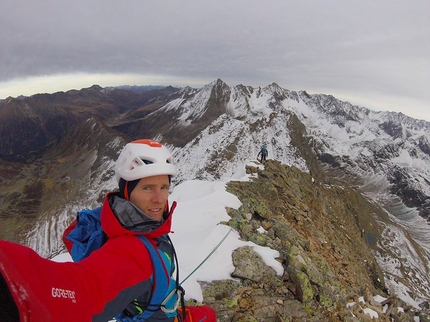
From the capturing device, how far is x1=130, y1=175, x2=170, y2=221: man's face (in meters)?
3.55

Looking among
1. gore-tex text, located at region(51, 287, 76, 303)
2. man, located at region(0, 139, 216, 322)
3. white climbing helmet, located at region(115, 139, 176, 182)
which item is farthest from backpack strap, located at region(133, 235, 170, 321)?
gore-tex text, located at region(51, 287, 76, 303)

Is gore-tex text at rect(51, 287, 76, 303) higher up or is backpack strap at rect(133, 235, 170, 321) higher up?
gore-tex text at rect(51, 287, 76, 303)

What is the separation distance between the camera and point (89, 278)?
7.10 ft

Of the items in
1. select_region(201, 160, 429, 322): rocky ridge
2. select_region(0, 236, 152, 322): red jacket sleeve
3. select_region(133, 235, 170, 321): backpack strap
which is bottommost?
select_region(201, 160, 429, 322): rocky ridge

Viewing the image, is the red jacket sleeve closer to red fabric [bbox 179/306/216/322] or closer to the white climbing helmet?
the white climbing helmet

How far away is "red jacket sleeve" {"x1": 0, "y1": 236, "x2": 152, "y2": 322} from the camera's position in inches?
54.9

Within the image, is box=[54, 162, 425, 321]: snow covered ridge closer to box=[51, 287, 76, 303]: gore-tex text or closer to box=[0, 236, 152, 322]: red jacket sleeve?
box=[0, 236, 152, 322]: red jacket sleeve

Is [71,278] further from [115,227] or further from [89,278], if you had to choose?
[115,227]

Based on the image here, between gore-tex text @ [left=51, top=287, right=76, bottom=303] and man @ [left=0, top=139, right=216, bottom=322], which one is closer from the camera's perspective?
man @ [left=0, top=139, right=216, bottom=322]

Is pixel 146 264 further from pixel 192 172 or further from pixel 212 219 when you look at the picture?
pixel 192 172

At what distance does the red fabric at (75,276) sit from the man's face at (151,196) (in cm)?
38

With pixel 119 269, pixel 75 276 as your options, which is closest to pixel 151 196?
pixel 119 269

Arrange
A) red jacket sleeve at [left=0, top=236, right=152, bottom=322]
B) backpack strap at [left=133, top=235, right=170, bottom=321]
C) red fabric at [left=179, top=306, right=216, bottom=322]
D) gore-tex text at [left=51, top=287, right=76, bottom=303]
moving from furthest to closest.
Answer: red fabric at [left=179, top=306, right=216, bottom=322], backpack strap at [left=133, top=235, right=170, bottom=321], gore-tex text at [left=51, top=287, right=76, bottom=303], red jacket sleeve at [left=0, top=236, right=152, bottom=322]

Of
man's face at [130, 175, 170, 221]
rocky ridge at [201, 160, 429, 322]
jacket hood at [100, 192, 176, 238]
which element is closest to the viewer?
jacket hood at [100, 192, 176, 238]
